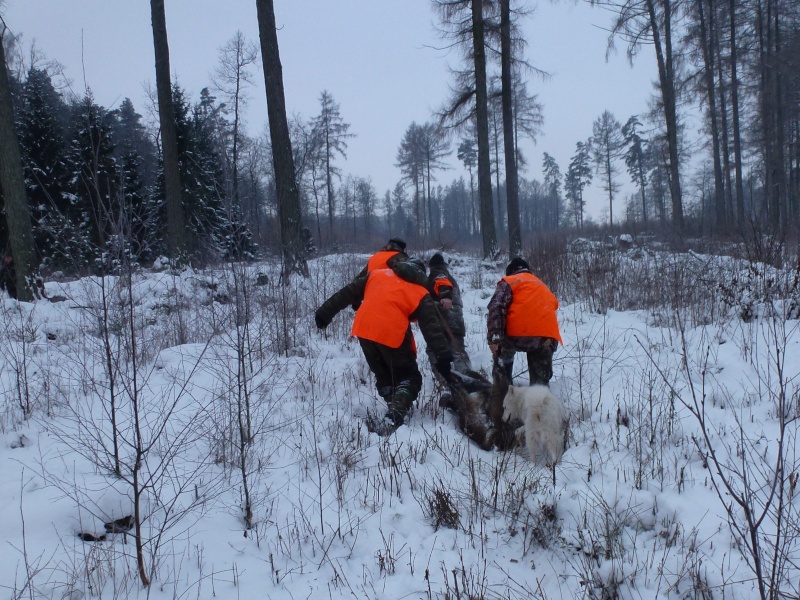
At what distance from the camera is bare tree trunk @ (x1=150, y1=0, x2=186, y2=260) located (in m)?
10.2

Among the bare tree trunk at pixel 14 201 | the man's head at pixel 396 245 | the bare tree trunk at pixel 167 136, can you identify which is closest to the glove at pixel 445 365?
the man's head at pixel 396 245

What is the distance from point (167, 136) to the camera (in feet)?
33.9

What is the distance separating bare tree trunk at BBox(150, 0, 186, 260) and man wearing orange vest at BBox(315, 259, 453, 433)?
25.4ft

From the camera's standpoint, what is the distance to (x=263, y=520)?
2.56 m

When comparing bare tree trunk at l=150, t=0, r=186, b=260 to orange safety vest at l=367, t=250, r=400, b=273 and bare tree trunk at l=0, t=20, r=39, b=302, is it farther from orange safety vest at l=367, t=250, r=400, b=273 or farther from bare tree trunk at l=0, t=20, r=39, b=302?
orange safety vest at l=367, t=250, r=400, b=273

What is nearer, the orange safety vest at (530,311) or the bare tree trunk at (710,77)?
the orange safety vest at (530,311)

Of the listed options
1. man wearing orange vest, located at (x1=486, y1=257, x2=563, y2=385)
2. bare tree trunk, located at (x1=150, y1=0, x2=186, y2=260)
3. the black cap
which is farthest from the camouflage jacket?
bare tree trunk, located at (x1=150, y1=0, x2=186, y2=260)


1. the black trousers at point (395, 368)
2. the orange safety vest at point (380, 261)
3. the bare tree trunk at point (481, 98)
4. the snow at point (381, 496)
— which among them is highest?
the bare tree trunk at point (481, 98)

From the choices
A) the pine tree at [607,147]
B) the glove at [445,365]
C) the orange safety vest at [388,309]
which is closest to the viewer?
the orange safety vest at [388,309]

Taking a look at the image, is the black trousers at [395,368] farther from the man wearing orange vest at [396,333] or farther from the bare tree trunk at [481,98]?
the bare tree trunk at [481,98]

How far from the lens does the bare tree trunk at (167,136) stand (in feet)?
33.4

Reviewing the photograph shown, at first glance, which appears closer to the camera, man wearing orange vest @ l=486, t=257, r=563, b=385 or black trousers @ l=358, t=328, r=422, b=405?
black trousers @ l=358, t=328, r=422, b=405

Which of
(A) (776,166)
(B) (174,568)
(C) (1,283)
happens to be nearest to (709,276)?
(B) (174,568)

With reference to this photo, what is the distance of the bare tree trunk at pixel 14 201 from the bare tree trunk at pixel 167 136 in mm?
2525
